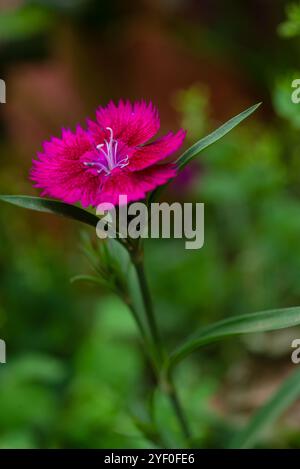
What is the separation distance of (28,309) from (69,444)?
315 mm

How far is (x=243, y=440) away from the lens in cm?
70

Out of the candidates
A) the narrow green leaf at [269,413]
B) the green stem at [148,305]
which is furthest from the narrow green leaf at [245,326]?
the narrow green leaf at [269,413]

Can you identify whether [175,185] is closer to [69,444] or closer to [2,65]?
[2,65]

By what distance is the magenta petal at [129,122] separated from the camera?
1.81 ft

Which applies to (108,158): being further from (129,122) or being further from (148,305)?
(148,305)

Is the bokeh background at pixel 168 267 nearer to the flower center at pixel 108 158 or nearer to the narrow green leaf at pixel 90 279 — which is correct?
the narrow green leaf at pixel 90 279

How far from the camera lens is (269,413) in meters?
0.70

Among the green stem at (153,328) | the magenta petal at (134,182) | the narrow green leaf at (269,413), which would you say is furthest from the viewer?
the narrow green leaf at (269,413)

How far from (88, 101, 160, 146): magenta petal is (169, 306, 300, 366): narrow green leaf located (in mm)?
179

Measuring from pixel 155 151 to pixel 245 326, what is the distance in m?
0.18

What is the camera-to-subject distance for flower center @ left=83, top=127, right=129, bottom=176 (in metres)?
0.55

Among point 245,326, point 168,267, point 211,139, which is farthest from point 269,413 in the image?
point 168,267

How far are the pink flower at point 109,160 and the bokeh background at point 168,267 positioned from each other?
0.27 m
